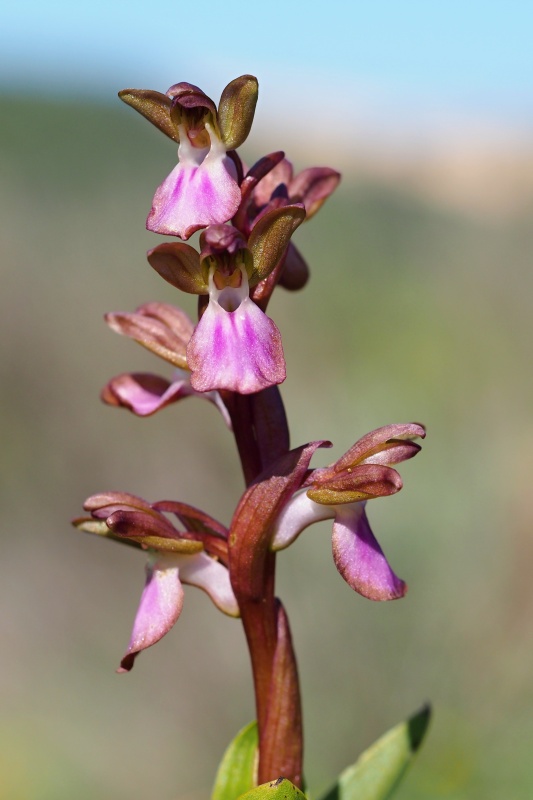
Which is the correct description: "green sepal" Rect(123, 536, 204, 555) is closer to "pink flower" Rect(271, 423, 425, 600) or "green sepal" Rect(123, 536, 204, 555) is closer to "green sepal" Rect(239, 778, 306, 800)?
"pink flower" Rect(271, 423, 425, 600)

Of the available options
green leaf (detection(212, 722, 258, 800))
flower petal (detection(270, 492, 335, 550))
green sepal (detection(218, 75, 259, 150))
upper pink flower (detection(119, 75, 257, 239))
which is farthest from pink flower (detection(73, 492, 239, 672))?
green sepal (detection(218, 75, 259, 150))

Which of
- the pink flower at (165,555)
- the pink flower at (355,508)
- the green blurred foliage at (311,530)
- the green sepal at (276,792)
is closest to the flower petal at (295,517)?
the pink flower at (355,508)

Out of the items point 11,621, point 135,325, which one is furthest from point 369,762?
point 11,621

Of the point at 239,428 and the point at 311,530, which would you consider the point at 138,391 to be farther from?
the point at 311,530

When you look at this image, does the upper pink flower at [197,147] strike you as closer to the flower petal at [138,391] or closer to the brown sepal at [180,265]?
the brown sepal at [180,265]

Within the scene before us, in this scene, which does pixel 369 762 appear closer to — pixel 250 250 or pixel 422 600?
pixel 250 250
